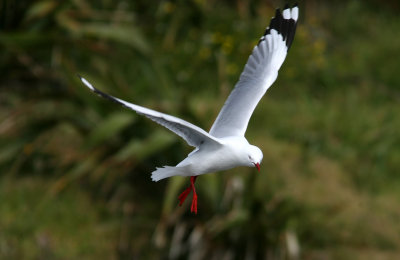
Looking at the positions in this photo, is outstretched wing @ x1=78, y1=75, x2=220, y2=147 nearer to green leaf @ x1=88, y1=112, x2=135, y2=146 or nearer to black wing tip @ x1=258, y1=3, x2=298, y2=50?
black wing tip @ x1=258, y1=3, x2=298, y2=50

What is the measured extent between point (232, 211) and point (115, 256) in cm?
94

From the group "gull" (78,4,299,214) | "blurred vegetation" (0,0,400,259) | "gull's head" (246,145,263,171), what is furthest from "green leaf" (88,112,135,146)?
"gull's head" (246,145,263,171)

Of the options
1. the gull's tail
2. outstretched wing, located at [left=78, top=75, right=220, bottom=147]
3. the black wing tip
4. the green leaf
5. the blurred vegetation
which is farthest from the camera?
the blurred vegetation

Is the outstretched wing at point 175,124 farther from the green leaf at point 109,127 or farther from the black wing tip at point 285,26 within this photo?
the green leaf at point 109,127

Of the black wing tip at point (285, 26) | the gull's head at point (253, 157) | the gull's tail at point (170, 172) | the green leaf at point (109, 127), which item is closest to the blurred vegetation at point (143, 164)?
the green leaf at point (109, 127)

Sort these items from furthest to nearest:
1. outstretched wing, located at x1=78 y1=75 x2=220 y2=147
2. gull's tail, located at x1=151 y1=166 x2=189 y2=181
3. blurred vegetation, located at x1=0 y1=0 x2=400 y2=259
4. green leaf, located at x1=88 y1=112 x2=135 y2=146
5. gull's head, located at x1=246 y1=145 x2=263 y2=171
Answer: blurred vegetation, located at x1=0 y1=0 x2=400 y2=259 → green leaf, located at x1=88 y1=112 x2=135 y2=146 → gull's tail, located at x1=151 y1=166 x2=189 y2=181 → gull's head, located at x1=246 y1=145 x2=263 y2=171 → outstretched wing, located at x1=78 y1=75 x2=220 y2=147

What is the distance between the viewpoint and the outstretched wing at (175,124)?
2845 mm

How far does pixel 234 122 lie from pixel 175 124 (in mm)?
399

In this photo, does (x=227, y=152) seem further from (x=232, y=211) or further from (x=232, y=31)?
(x=232, y=31)

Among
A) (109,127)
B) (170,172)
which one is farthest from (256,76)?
Result: (109,127)

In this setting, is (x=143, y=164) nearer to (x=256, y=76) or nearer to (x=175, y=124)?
(x=256, y=76)

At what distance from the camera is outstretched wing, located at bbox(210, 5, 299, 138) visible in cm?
345

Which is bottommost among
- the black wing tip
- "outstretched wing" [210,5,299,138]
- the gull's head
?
the gull's head

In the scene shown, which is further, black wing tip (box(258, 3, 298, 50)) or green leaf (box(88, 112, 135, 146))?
green leaf (box(88, 112, 135, 146))
